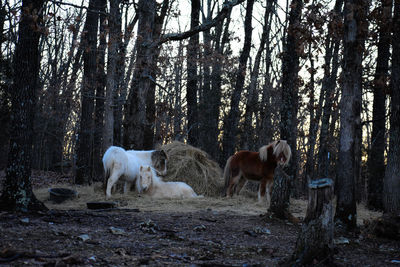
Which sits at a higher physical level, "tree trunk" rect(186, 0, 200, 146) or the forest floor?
"tree trunk" rect(186, 0, 200, 146)

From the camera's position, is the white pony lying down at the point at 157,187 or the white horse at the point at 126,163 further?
the white pony lying down at the point at 157,187

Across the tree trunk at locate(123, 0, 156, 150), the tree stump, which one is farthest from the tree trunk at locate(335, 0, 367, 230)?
the tree trunk at locate(123, 0, 156, 150)

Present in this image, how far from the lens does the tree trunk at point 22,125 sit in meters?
7.54

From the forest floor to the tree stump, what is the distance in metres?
0.15

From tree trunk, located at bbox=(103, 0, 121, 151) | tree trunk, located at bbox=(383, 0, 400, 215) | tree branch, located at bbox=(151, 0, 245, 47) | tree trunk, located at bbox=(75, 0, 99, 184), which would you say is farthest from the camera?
tree trunk, located at bbox=(75, 0, 99, 184)

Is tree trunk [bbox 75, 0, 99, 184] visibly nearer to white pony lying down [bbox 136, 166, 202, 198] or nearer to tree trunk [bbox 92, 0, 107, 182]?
tree trunk [bbox 92, 0, 107, 182]

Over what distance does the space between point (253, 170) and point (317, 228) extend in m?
7.22

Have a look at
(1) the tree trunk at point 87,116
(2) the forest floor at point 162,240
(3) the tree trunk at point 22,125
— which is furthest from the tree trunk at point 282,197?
(1) the tree trunk at point 87,116

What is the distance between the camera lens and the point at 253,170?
12219 mm

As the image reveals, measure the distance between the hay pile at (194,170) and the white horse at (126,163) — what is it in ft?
1.92

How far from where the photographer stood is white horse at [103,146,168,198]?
38.0ft

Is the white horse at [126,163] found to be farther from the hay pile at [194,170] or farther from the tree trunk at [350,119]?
the tree trunk at [350,119]

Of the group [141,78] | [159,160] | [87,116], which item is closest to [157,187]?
[159,160]

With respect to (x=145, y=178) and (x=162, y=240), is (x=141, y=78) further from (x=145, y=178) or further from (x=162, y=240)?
(x=162, y=240)
